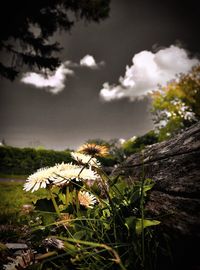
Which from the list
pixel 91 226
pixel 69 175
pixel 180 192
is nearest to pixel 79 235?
pixel 91 226

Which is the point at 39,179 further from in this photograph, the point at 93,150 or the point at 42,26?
the point at 42,26

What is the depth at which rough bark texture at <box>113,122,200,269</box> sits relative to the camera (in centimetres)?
86

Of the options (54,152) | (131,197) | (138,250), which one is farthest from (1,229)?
(54,152)

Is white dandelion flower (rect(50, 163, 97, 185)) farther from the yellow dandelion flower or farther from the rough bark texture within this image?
the rough bark texture

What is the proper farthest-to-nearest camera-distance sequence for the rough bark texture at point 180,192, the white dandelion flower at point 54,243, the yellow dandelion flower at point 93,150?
the yellow dandelion flower at point 93,150, the white dandelion flower at point 54,243, the rough bark texture at point 180,192

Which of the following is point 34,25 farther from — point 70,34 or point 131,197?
point 131,197

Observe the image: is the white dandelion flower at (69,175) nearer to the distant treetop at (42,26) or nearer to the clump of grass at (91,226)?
the clump of grass at (91,226)

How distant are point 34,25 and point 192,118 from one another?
11367 mm

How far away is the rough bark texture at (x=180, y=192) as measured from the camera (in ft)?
2.83

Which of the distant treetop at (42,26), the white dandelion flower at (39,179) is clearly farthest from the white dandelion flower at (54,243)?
the distant treetop at (42,26)

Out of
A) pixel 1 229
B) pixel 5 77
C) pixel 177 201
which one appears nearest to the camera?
pixel 177 201

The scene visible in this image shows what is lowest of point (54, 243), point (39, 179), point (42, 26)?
point (54, 243)

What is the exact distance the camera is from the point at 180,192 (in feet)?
3.27

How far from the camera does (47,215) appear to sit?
1269 mm
